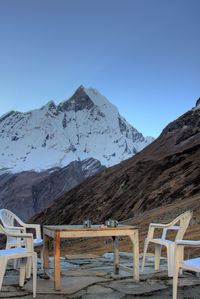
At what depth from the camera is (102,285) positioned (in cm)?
407

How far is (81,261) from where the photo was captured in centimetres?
618

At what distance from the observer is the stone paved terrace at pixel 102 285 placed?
144 inches

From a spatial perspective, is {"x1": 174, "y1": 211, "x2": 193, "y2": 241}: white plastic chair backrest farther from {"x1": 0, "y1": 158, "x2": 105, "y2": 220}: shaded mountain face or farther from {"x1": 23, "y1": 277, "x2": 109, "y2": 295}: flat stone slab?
{"x1": 0, "y1": 158, "x2": 105, "y2": 220}: shaded mountain face

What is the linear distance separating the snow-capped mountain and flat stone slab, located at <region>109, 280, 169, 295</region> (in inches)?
5286

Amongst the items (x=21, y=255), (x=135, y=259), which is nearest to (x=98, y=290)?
(x=135, y=259)

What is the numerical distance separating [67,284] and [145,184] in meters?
24.1

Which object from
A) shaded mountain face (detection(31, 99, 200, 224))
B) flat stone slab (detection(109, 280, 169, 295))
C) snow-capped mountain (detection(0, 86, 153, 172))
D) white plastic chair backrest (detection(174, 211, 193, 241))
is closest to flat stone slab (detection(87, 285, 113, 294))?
flat stone slab (detection(109, 280, 169, 295))

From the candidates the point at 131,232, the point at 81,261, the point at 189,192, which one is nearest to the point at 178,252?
the point at 131,232

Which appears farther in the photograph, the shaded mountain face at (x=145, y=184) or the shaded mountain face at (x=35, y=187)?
the shaded mountain face at (x=35, y=187)

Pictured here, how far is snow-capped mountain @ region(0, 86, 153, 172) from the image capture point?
154125mm

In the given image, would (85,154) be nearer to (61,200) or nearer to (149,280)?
(61,200)

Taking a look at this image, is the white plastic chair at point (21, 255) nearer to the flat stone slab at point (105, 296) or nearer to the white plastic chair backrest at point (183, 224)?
the flat stone slab at point (105, 296)

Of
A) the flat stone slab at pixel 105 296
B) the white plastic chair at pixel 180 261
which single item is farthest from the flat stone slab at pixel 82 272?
the white plastic chair at pixel 180 261

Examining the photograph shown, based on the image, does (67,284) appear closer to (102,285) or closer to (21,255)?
(102,285)
